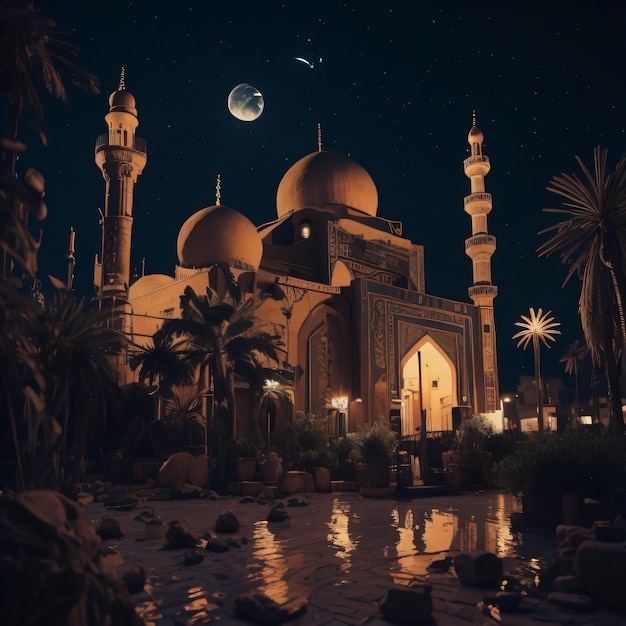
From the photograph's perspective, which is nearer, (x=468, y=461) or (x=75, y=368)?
(x=75, y=368)

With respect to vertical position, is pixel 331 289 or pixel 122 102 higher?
pixel 122 102

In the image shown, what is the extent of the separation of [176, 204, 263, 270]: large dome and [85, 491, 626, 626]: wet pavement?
17.0 metres

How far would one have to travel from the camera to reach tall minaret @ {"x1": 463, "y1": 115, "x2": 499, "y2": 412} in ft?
112

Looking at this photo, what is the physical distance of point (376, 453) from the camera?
18047 millimetres

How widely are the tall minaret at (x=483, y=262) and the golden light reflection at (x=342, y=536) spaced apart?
21801mm

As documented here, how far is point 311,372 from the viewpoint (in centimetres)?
2747

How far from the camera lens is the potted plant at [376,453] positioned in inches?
687

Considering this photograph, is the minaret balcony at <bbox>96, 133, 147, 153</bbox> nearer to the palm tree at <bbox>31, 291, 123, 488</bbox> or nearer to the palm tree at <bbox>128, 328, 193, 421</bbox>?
the palm tree at <bbox>128, 328, 193, 421</bbox>

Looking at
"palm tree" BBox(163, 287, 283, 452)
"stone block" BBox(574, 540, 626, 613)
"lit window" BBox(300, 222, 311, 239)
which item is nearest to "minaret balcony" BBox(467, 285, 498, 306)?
"lit window" BBox(300, 222, 311, 239)

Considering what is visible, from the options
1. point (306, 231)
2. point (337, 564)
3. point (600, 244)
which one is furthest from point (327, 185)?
point (337, 564)

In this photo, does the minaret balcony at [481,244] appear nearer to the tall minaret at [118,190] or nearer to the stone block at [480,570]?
the tall minaret at [118,190]

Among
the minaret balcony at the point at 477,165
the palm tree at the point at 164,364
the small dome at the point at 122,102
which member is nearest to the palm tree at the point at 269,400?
the palm tree at the point at 164,364

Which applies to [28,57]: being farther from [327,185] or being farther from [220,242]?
[327,185]

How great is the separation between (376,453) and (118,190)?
16278 mm
